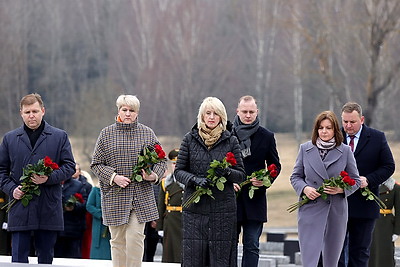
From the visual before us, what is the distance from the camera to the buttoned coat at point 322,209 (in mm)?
9133

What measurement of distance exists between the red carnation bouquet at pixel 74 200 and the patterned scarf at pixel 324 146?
529 centimetres

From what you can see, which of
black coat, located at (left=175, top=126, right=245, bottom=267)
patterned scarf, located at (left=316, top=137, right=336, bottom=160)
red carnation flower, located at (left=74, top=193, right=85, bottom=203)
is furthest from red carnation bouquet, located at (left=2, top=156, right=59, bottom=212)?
red carnation flower, located at (left=74, top=193, right=85, bottom=203)

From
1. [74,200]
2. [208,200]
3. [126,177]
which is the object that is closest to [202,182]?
[208,200]

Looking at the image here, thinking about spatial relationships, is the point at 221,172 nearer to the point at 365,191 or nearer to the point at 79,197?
the point at 365,191

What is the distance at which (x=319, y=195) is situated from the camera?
9.07 metres

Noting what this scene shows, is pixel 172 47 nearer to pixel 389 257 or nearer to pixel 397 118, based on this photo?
pixel 397 118

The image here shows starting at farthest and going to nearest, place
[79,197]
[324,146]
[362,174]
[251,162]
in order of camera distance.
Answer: [79,197] → [362,174] → [251,162] → [324,146]

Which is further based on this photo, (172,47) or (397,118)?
(172,47)

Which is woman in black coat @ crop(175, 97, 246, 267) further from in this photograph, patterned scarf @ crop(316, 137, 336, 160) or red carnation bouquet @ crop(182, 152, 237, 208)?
patterned scarf @ crop(316, 137, 336, 160)

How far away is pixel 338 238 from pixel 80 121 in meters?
30.9

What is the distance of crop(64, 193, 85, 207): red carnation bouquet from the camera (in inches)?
530

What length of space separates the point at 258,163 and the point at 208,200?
1.41 metres

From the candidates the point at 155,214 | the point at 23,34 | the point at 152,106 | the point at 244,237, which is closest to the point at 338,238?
the point at 244,237

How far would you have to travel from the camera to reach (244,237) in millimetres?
9891
